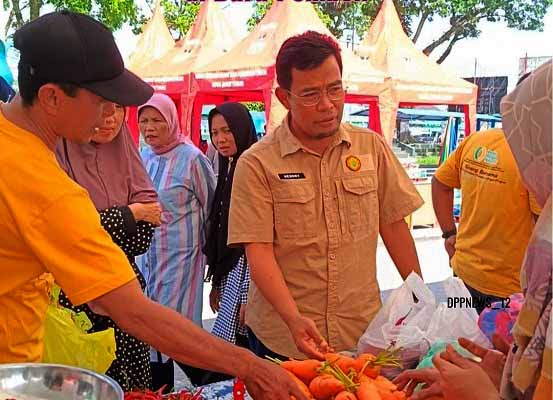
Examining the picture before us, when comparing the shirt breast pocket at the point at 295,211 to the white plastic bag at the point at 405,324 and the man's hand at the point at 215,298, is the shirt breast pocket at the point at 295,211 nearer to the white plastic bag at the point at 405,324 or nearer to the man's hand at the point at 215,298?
the white plastic bag at the point at 405,324

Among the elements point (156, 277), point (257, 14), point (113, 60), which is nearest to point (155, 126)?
point (156, 277)

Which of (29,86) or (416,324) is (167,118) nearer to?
(416,324)

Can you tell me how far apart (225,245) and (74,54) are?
2245 millimetres

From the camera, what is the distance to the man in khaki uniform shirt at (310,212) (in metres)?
2.17

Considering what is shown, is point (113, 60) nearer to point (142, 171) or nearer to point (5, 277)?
point (5, 277)

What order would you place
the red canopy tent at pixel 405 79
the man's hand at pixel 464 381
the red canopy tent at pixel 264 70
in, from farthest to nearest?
1. the red canopy tent at pixel 405 79
2. the red canopy tent at pixel 264 70
3. the man's hand at pixel 464 381

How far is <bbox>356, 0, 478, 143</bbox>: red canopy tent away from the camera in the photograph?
31.9 ft

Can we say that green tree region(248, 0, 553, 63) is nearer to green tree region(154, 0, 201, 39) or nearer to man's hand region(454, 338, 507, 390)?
green tree region(154, 0, 201, 39)

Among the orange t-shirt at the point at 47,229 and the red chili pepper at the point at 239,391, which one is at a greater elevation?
the orange t-shirt at the point at 47,229

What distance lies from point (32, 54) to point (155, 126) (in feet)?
7.58

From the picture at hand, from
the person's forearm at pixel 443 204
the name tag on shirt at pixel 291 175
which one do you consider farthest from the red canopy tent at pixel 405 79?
the name tag on shirt at pixel 291 175

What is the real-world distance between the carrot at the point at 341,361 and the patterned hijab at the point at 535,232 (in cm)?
90

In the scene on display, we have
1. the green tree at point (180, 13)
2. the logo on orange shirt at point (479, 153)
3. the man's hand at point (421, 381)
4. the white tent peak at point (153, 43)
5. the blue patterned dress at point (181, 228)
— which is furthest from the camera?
the green tree at point (180, 13)

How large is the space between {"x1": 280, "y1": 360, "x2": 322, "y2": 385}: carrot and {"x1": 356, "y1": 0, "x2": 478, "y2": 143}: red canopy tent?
7915 mm
